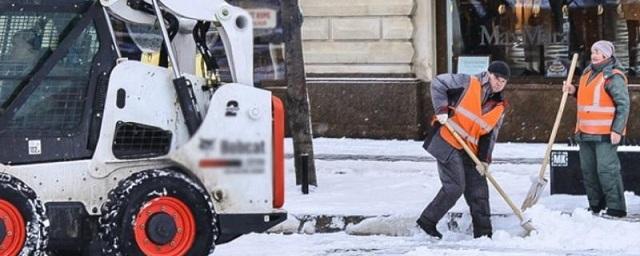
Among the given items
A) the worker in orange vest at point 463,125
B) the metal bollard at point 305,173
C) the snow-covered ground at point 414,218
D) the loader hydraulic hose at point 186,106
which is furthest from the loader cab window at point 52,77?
the metal bollard at point 305,173

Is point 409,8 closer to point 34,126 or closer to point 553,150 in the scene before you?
point 553,150

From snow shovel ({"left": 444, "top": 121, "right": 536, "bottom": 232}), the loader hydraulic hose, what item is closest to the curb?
snow shovel ({"left": 444, "top": 121, "right": 536, "bottom": 232})

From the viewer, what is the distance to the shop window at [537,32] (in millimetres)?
16672

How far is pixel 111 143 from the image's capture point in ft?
26.7

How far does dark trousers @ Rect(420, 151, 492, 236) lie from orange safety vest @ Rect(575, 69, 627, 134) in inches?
47.5

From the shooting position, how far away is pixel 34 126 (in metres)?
8.08

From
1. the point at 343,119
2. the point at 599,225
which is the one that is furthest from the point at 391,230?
the point at 343,119

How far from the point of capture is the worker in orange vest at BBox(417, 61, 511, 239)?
10055mm

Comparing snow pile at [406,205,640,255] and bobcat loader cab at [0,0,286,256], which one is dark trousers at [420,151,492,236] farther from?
bobcat loader cab at [0,0,286,256]

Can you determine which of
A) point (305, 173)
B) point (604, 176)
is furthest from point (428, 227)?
point (305, 173)

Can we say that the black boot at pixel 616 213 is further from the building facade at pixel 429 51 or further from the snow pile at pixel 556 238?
the building facade at pixel 429 51

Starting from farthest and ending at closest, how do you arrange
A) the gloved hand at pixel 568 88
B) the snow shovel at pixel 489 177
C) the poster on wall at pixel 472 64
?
the poster on wall at pixel 472 64 → the gloved hand at pixel 568 88 → the snow shovel at pixel 489 177

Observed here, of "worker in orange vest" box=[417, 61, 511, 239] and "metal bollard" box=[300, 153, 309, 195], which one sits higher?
"worker in orange vest" box=[417, 61, 511, 239]

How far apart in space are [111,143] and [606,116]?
4.52m
